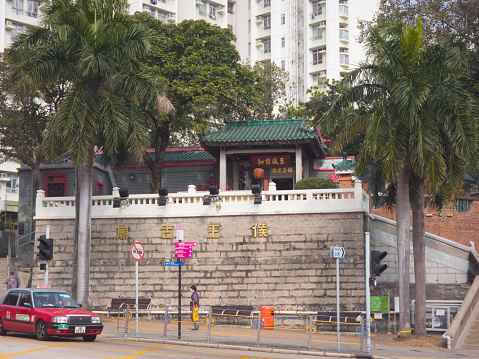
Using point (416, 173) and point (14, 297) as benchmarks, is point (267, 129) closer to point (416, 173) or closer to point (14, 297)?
point (416, 173)

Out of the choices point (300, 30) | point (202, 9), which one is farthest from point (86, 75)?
point (300, 30)

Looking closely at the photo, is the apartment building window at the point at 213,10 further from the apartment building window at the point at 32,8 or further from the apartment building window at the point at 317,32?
the apartment building window at the point at 32,8

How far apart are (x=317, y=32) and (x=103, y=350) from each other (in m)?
65.2

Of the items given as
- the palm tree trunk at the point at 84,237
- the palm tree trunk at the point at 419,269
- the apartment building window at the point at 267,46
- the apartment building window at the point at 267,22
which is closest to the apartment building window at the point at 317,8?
the apartment building window at the point at 267,22

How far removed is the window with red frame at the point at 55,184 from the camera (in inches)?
1447

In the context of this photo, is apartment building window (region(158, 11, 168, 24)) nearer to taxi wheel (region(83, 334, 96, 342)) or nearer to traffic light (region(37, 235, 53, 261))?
traffic light (region(37, 235, 53, 261))

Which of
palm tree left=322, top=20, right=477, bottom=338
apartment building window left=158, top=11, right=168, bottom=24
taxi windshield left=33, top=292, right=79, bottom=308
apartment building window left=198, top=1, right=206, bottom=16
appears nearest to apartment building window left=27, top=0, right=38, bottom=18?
apartment building window left=158, top=11, right=168, bottom=24

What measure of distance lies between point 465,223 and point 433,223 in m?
1.60

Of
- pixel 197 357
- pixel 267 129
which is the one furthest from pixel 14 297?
pixel 267 129

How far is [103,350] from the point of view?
1642cm

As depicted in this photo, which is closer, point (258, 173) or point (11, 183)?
point (258, 173)

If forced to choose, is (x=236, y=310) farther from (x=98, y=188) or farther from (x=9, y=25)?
(x=9, y=25)

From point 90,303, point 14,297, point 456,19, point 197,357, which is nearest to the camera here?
point 197,357

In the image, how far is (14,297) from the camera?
19.0m
